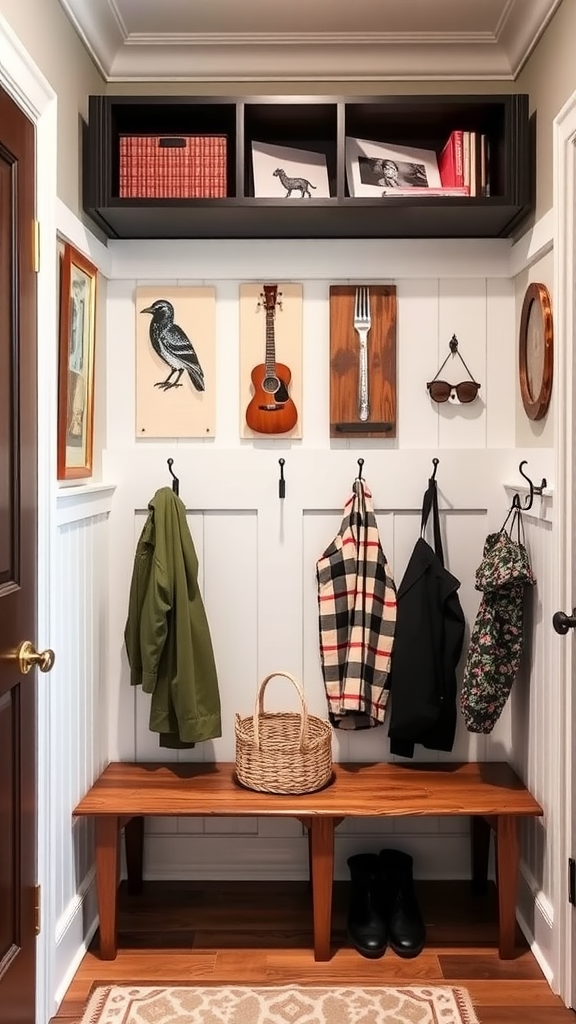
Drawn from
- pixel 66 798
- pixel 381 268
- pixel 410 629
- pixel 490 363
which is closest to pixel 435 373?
pixel 490 363

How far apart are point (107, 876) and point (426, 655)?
3.60ft

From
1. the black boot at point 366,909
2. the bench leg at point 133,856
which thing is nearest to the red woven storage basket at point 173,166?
the bench leg at point 133,856

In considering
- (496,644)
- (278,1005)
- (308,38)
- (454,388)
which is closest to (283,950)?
(278,1005)

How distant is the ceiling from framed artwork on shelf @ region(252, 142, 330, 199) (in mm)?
255

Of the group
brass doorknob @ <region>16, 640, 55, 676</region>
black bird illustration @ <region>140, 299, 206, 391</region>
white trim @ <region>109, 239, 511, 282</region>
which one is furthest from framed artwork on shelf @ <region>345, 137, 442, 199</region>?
brass doorknob @ <region>16, 640, 55, 676</region>

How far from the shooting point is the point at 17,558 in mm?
1817

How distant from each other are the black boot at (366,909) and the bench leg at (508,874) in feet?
1.11

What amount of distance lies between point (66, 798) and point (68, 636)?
42 cm

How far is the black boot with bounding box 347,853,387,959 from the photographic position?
7.73 ft

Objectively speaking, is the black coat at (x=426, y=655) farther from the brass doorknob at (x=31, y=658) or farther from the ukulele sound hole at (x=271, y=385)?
the brass doorknob at (x=31, y=658)

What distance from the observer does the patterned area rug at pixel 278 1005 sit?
205cm

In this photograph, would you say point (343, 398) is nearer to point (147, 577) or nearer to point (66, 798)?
point (147, 577)

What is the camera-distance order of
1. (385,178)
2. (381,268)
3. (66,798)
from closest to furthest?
(66,798) < (385,178) < (381,268)

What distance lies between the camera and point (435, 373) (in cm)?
271
